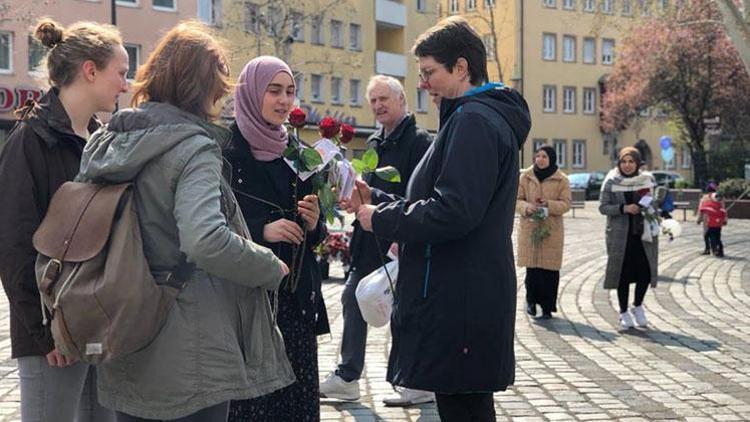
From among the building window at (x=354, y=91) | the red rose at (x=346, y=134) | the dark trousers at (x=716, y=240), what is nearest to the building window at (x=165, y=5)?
the building window at (x=354, y=91)

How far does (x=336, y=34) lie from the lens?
54469 mm

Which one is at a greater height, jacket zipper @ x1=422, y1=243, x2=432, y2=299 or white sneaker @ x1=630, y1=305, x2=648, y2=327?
jacket zipper @ x1=422, y1=243, x2=432, y2=299

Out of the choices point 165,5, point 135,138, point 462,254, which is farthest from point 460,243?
point 165,5

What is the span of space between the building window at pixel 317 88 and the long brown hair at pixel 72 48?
49318 millimetres

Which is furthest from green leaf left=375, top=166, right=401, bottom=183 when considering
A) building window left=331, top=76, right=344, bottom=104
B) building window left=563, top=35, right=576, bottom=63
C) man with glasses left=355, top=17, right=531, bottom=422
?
building window left=563, top=35, right=576, bottom=63

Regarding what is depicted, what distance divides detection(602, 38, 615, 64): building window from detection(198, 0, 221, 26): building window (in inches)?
1312

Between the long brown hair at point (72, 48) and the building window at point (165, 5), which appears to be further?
the building window at point (165, 5)

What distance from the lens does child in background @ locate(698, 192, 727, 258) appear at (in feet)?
61.7

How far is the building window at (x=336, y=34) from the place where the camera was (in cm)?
5425

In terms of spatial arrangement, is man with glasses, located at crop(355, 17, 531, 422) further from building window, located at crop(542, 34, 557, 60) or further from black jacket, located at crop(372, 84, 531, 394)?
building window, located at crop(542, 34, 557, 60)

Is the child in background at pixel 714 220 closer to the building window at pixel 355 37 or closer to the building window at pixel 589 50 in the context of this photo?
the building window at pixel 355 37

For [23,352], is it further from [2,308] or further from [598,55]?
[598,55]

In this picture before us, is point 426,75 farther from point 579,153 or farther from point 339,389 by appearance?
point 579,153

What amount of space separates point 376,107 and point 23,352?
350 cm
